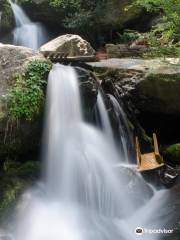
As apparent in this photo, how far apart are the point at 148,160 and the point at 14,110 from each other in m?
2.86

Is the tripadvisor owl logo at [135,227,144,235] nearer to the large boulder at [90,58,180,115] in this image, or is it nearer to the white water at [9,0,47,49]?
the large boulder at [90,58,180,115]

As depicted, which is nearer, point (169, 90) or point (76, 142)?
point (76, 142)

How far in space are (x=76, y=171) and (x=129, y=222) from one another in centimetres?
134

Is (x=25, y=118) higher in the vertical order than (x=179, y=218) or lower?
higher

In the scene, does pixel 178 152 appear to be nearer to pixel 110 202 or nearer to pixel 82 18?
pixel 110 202

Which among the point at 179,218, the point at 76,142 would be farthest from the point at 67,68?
the point at 179,218

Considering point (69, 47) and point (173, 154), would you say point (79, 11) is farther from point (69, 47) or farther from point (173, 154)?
point (173, 154)

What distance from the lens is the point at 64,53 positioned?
1076 cm

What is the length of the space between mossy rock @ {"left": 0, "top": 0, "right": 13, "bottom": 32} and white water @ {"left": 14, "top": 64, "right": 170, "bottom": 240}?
656 centimetres

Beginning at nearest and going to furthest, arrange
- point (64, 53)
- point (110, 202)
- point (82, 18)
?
point (110, 202) < point (64, 53) < point (82, 18)

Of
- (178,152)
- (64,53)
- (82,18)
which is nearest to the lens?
(178,152)

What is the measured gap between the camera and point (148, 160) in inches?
324

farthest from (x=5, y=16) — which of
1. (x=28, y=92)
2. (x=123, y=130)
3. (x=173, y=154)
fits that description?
(x=173, y=154)

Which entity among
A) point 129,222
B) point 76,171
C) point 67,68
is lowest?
point 129,222
